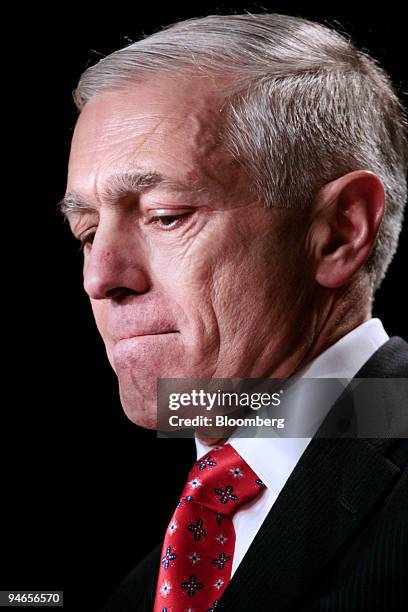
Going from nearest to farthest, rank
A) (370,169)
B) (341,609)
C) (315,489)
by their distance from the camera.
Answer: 1. (341,609)
2. (315,489)
3. (370,169)

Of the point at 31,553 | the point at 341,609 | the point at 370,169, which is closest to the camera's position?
the point at 341,609

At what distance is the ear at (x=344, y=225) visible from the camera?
1811 millimetres

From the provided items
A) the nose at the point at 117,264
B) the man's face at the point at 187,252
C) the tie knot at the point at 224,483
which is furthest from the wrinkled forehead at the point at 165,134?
the tie knot at the point at 224,483

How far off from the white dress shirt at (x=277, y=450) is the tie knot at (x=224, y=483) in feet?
0.06

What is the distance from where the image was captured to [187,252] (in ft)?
5.68

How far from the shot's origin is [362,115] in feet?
6.27

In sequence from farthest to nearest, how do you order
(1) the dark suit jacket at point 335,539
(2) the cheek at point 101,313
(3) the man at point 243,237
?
(2) the cheek at point 101,313 < (3) the man at point 243,237 < (1) the dark suit jacket at point 335,539

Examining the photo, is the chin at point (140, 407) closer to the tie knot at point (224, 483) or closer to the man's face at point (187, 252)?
the man's face at point (187, 252)

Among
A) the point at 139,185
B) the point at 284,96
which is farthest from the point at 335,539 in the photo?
the point at 284,96

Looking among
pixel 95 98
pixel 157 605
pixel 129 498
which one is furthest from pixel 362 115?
pixel 129 498

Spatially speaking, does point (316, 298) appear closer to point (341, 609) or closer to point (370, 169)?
point (370, 169)

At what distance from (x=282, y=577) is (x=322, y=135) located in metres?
0.93

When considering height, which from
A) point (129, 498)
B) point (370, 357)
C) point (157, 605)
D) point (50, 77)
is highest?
point (50, 77)

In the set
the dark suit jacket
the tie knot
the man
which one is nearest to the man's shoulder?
the man
